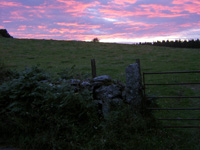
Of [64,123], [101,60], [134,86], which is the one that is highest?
[101,60]

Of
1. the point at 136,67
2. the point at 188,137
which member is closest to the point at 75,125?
the point at 136,67

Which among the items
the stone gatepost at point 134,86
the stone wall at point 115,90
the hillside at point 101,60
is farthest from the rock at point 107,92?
the hillside at point 101,60

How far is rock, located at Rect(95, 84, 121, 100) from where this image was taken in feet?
20.4

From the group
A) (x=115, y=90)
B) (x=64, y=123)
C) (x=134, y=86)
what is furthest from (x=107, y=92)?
(x=64, y=123)

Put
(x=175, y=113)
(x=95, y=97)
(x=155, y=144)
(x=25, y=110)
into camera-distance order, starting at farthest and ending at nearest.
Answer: (x=175, y=113), (x=95, y=97), (x=25, y=110), (x=155, y=144)

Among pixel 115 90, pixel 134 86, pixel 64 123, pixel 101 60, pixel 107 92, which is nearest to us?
pixel 64 123

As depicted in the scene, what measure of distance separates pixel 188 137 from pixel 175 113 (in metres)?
2.14

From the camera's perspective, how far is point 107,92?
20.6 ft

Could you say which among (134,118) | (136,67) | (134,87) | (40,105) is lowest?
(134,118)

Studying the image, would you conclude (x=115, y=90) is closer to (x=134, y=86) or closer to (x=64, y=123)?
(x=134, y=86)

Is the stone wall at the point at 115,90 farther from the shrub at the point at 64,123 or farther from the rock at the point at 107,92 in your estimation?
the shrub at the point at 64,123

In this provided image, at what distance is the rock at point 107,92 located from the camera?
621cm

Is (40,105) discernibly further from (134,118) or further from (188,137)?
(188,137)

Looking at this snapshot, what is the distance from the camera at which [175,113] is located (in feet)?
24.4
